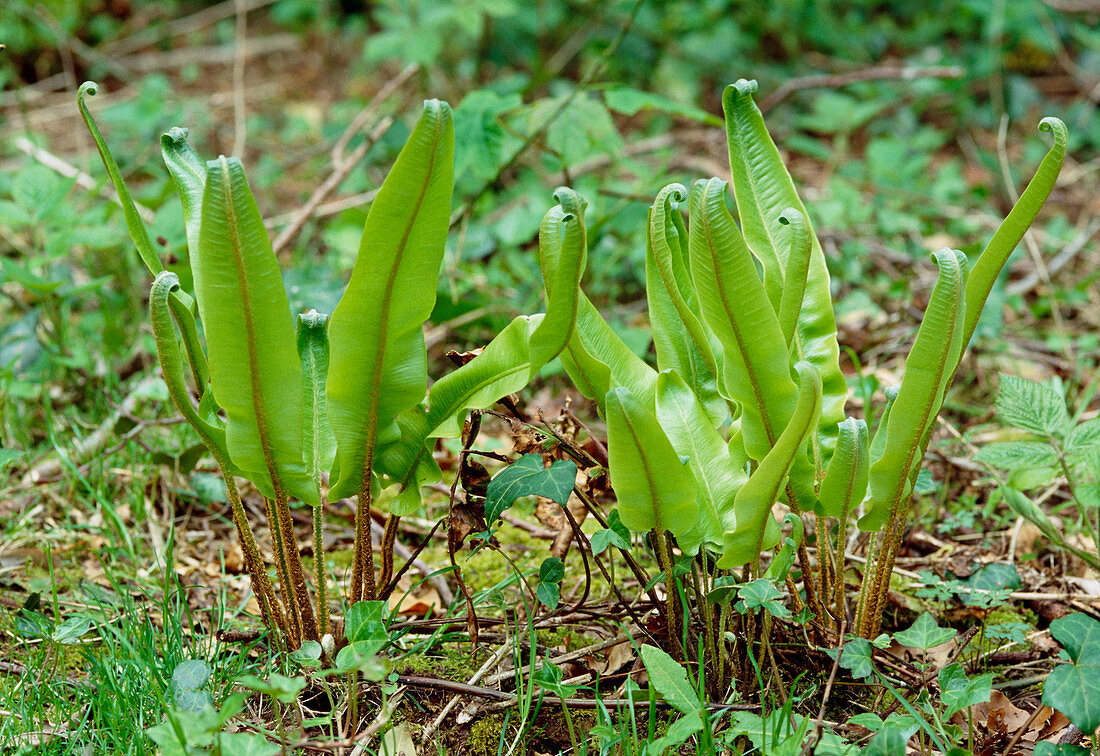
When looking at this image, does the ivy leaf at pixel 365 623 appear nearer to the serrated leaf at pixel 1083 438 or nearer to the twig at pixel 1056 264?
the serrated leaf at pixel 1083 438

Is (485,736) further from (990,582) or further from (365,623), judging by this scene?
(990,582)

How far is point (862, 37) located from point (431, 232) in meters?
4.64

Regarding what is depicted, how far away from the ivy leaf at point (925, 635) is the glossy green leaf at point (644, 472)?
0.35 metres

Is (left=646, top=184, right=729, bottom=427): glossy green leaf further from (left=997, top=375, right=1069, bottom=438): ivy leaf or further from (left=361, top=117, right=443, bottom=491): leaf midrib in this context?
(left=997, top=375, right=1069, bottom=438): ivy leaf

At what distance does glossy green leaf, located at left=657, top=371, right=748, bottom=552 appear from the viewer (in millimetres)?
1187

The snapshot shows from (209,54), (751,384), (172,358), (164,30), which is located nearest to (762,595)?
(751,384)

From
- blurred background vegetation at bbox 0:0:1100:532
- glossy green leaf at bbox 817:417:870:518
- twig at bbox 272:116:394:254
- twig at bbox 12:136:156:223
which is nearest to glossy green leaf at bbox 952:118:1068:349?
glossy green leaf at bbox 817:417:870:518

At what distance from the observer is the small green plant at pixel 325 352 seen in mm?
1054

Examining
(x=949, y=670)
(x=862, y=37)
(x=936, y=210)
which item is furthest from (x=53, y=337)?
(x=862, y=37)

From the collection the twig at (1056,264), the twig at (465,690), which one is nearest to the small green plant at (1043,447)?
the twig at (465,690)

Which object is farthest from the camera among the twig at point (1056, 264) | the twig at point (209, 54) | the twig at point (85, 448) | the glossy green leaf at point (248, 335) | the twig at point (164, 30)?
the twig at point (209, 54)

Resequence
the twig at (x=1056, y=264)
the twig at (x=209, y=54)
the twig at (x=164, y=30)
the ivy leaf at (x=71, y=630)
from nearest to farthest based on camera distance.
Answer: the ivy leaf at (x=71, y=630) → the twig at (x=1056, y=264) → the twig at (x=164, y=30) → the twig at (x=209, y=54)

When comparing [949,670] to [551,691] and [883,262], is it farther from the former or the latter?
[883,262]

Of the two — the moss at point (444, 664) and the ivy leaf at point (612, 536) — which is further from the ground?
the ivy leaf at point (612, 536)
